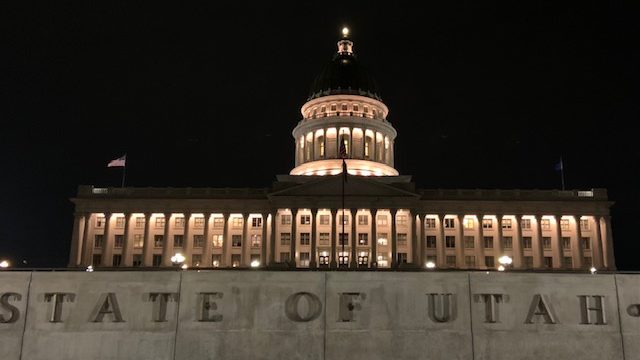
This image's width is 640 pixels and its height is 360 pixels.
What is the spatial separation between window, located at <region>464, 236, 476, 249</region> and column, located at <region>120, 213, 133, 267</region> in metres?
46.4

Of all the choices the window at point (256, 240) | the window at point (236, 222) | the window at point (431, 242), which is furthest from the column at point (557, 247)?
the window at point (236, 222)

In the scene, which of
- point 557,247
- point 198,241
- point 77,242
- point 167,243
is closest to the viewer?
point 557,247

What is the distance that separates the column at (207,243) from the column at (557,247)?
49151 mm

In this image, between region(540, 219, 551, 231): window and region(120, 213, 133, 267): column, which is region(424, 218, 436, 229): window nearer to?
region(540, 219, 551, 231): window

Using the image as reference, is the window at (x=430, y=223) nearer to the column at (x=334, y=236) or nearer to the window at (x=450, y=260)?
the window at (x=450, y=260)

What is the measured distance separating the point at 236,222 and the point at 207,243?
17.6 ft

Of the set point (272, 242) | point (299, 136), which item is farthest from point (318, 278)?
point (299, 136)

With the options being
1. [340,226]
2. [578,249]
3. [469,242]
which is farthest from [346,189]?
[578,249]

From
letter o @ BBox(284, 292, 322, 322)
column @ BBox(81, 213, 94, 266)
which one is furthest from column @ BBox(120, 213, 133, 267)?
letter o @ BBox(284, 292, 322, 322)

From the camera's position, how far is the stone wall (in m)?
21.2

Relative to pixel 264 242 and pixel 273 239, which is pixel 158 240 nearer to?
pixel 264 242

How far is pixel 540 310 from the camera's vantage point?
855 inches

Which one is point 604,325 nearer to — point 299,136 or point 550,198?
point 550,198

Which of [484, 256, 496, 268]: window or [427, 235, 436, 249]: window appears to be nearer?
[484, 256, 496, 268]: window
